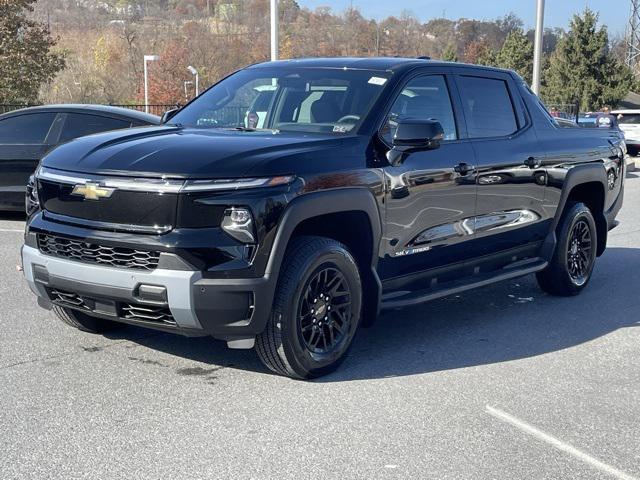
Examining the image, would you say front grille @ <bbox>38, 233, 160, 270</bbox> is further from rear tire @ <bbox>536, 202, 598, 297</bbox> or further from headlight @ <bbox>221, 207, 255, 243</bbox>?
rear tire @ <bbox>536, 202, 598, 297</bbox>

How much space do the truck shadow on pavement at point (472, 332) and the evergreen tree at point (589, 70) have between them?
122 ft

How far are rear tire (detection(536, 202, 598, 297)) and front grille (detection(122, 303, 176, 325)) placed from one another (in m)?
3.97

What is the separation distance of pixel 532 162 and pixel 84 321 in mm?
3678

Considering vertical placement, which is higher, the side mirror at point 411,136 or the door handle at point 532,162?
the side mirror at point 411,136

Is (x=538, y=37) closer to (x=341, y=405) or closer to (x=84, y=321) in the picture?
(x=84, y=321)

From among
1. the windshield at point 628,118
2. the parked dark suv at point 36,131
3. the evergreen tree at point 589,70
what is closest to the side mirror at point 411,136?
the parked dark suv at point 36,131

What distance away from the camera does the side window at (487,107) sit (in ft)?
20.5

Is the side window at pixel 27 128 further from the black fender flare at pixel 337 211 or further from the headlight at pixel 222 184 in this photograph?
the headlight at pixel 222 184

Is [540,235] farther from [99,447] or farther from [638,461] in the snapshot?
[99,447]

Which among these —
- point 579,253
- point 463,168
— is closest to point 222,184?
point 463,168

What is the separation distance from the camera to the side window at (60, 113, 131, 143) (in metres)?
10.2

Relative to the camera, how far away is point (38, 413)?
4277 mm

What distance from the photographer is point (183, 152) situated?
459 centimetres

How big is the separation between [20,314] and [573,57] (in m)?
41.5
